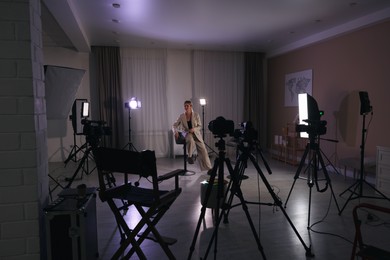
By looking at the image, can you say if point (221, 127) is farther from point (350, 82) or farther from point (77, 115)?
point (77, 115)

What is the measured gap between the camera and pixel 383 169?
12.2 feet

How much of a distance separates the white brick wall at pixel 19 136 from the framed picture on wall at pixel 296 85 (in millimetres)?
5144

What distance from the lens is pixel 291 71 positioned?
20.5 ft

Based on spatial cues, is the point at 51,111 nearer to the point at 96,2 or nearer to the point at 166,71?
the point at 96,2

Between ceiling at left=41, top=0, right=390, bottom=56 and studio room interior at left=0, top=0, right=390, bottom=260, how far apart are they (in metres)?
0.04

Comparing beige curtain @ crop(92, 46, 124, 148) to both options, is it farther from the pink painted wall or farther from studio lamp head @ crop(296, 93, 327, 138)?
studio lamp head @ crop(296, 93, 327, 138)

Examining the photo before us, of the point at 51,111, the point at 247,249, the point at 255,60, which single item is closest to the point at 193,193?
the point at 247,249

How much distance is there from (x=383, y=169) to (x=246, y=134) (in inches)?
103

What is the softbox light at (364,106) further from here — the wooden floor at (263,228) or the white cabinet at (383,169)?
the wooden floor at (263,228)

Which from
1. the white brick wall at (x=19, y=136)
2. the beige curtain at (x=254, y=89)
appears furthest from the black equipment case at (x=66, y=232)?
the beige curtain at (x=254, y=89)

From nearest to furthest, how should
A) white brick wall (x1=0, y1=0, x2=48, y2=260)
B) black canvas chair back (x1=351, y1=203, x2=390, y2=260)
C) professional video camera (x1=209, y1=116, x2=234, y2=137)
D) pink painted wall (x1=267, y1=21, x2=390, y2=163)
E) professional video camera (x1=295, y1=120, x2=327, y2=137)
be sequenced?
black canvas chair back (x1=351, y1=203, x2=390, y2=260) → white brick wall (x1=0, y1=0, x2=48, y2=260) → professional video camera (x1=209, y1=116, x2=234, y2=137) → professional video camera (x1=295, y1=120, x2=327, y2=137) → pink painted wall (x1=267, y1=21, x2=390, y2=163)

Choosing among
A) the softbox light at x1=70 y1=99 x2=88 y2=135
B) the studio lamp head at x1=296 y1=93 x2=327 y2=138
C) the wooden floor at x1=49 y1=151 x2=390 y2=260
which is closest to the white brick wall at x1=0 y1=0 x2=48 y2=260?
the wooden floor at x1=49 y1=151 x2=390 y2=260

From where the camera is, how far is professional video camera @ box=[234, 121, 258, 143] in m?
2.27

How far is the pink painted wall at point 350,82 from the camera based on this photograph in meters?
4.17
